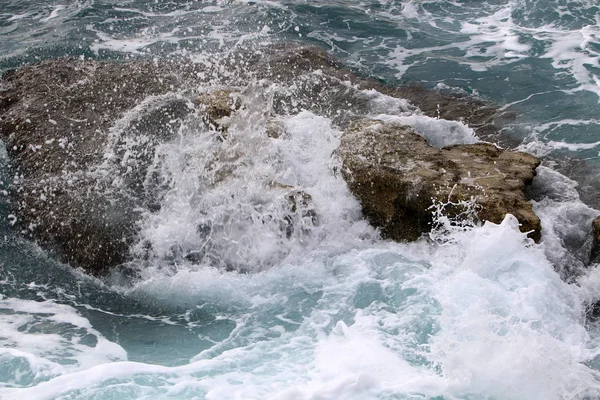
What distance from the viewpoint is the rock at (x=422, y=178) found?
6.62 meters

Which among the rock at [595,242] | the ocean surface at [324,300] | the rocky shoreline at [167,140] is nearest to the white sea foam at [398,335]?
the ocean surface at [324,300]

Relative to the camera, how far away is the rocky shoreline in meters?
6.82

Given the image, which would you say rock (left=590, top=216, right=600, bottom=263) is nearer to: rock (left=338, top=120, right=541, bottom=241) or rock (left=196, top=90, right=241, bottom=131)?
rock (left=338, top=120, right=541, bottom=241)

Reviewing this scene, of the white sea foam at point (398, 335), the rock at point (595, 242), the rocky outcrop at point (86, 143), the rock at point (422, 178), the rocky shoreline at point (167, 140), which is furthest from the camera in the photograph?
the rocky outcrop at point (86, 143)

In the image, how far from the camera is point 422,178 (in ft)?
22.7

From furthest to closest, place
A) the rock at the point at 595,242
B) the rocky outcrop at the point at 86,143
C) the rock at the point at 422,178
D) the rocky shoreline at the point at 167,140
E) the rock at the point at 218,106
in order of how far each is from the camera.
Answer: the rock at the point at 218,106
the rocky outcrop at the point at 86,143
the rocky shoreline at the point at 167,140
the rock at the point at 422,178
the rock at the point at 595,242

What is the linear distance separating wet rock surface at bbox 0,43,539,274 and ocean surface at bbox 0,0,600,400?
0.89ft

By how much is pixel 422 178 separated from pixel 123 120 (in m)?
4.16

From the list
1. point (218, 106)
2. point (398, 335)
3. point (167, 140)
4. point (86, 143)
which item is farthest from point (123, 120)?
point (398, 335)

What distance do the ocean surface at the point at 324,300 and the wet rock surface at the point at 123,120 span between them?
271mm

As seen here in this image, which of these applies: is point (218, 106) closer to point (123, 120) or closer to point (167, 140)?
point (167, 140)

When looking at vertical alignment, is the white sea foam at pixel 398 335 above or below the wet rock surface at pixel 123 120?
below

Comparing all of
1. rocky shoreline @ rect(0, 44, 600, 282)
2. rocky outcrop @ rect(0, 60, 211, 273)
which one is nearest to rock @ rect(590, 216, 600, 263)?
rocky shoreline @ rect(0, 44, 600, 282)

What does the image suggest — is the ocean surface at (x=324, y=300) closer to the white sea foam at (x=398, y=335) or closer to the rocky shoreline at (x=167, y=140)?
the white sea foam at (x=398, y=335)
